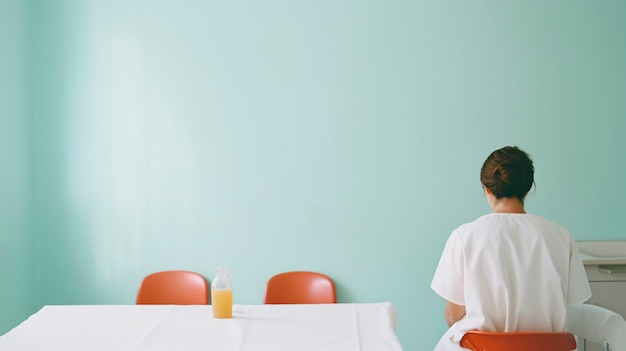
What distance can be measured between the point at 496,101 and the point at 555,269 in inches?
59.9

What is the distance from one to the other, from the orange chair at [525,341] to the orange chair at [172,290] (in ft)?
5.89

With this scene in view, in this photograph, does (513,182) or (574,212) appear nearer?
(513,182)

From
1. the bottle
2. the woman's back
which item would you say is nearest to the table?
the bottle

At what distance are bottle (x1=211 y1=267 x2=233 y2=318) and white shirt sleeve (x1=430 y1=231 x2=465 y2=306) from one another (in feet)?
2.65

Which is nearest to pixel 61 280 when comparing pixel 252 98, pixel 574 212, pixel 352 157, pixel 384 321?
pixel 252 98

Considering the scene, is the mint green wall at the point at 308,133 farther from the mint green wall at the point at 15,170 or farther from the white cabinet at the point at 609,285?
the white cabinet at the point at 609,285

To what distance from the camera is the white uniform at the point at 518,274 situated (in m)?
2.23

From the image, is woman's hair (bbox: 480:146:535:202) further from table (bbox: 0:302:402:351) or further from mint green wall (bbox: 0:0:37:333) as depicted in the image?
mint green wall (bbox: 0:0:37:333)

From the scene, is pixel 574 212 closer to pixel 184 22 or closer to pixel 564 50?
pixel 564 50

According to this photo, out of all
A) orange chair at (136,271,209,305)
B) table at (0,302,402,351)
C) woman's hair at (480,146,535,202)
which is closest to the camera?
table at (0,302,402,351)

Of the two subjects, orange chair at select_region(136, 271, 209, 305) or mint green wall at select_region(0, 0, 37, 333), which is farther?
orange chair at select_region(136, 271, 209, 305)

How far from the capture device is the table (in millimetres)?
2199

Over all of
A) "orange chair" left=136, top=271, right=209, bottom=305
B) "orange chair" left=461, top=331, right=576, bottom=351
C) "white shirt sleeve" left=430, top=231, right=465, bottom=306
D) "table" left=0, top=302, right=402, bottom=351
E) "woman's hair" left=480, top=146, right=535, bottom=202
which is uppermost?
"woman's hair" left=480, top=146, right=535, bottom=202

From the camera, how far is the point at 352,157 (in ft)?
11.7
